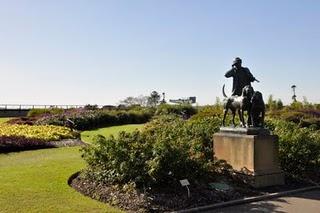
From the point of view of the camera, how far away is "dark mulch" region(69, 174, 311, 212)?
913cm

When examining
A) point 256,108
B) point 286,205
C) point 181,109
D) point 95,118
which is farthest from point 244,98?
point 181,109

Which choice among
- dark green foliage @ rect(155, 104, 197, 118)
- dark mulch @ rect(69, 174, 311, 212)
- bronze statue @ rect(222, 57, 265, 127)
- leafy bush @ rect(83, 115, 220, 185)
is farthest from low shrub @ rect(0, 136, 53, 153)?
dark green foliage @ rect(155, 104, 197, 118)

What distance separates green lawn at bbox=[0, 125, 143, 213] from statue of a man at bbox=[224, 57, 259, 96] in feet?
15.0

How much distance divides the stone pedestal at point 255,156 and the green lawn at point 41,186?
392 cm

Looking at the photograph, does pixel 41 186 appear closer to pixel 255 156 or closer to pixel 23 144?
pixel 255 156

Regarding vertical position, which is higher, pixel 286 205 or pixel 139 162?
pixel 139 162

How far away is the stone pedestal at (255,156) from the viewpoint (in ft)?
37.5

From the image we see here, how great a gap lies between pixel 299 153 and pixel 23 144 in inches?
403

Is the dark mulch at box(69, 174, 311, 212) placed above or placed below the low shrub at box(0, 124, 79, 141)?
below

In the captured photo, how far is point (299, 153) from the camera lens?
12781 millimetres

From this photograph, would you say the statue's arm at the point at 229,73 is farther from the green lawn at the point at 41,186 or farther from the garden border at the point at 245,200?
Answer: the green lawn at the point at 41,186

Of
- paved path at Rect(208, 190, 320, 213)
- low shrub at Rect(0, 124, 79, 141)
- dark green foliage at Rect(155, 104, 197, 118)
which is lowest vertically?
paved path at Rect(208, 190, 320, 213)

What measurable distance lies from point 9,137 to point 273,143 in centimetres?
1127

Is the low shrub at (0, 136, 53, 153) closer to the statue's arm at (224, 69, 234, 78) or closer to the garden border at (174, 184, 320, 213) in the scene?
the statue's arm at (224, 69, 234, 78)
